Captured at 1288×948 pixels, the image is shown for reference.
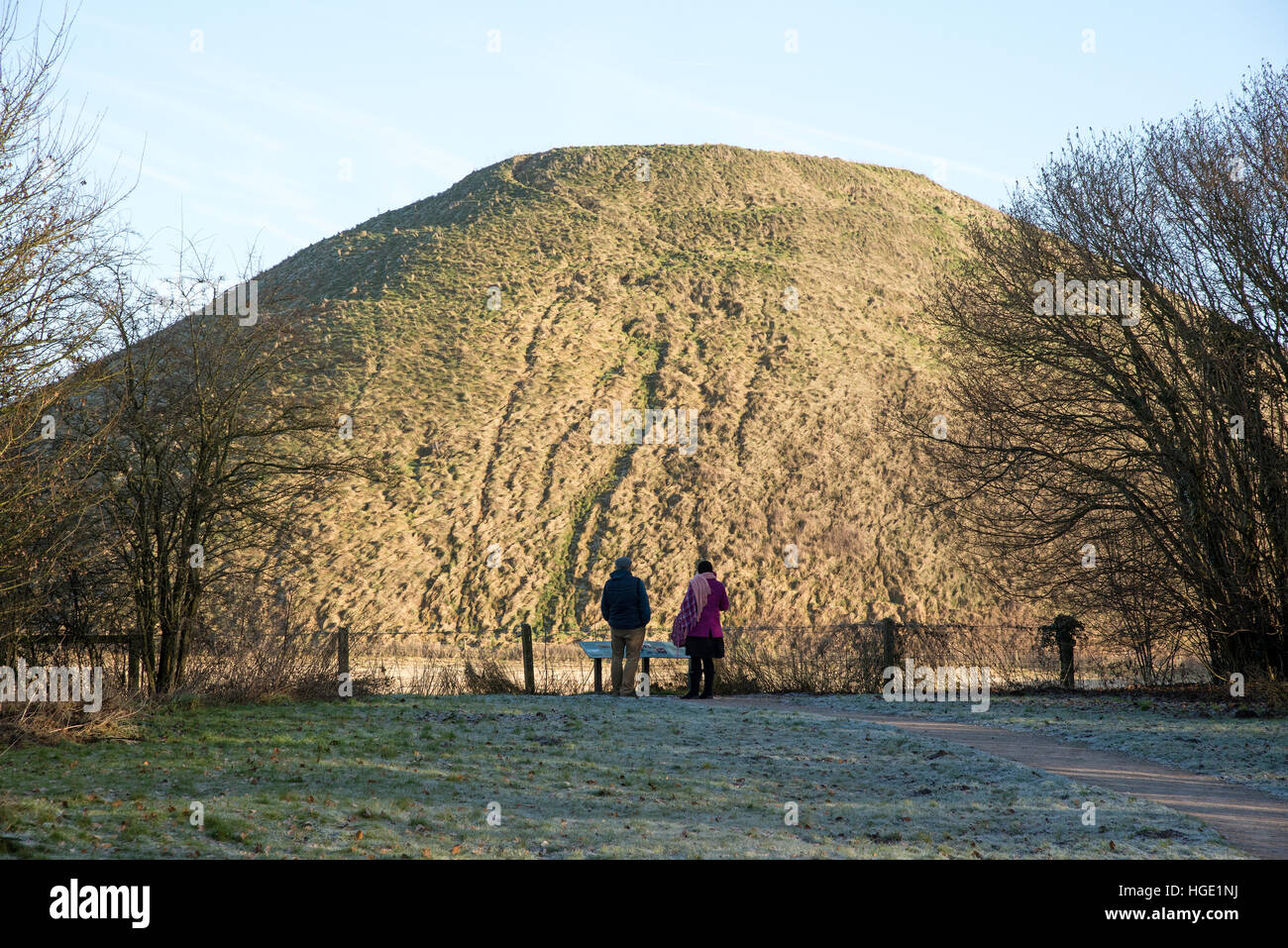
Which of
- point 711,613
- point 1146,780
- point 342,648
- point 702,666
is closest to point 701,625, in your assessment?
point 711,613

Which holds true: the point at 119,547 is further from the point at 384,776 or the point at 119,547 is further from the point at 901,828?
the point at 901,828

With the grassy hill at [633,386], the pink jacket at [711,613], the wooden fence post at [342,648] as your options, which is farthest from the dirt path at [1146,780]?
the grassy hill at [633,386]

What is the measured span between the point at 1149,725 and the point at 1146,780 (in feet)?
10.9

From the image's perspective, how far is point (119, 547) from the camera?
504 inches

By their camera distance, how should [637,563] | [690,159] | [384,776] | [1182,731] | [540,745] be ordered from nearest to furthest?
[384,776] → [540,745] → [1182,731] → [637,563] → [690,159]

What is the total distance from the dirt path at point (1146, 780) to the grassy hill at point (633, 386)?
26.4 meters

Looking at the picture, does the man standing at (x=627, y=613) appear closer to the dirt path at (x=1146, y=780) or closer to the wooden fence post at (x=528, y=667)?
the wooden fence post at (x=528, y=667)

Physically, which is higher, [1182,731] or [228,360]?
[228,360]

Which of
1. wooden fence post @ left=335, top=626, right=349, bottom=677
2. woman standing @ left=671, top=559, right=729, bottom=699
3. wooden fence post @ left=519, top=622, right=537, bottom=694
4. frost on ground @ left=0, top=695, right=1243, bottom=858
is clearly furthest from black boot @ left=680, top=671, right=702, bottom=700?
wooden fence post @ left=335, top=626, right=349, bottom=677

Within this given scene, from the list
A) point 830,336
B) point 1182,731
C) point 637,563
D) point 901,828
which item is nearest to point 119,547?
point 901,828

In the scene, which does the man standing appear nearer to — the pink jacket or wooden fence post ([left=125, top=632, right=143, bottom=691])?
the pink jacket

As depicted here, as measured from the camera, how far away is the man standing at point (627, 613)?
1530cm

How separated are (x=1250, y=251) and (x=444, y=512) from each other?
35.2 metres

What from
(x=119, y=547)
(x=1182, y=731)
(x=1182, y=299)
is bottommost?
(x=1182, y=731)
